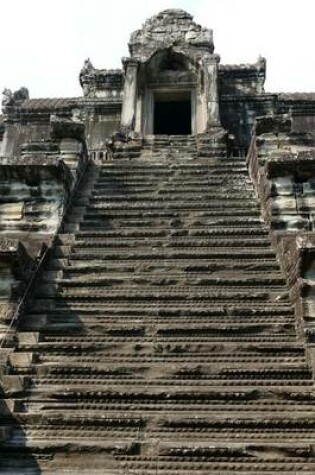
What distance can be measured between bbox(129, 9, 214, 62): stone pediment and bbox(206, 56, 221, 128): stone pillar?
0.64 meters

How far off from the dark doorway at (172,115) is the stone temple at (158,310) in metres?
3.69

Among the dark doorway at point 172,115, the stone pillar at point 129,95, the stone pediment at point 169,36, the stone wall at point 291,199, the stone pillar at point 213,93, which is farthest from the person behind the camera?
the dark doorway at point 172,115

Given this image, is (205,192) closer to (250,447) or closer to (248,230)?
(248,230)

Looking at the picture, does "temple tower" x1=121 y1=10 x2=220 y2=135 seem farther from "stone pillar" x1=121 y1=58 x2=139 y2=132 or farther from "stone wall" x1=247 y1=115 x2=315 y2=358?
"stone wall" x1=247 y1=115 x2=315 y2=358

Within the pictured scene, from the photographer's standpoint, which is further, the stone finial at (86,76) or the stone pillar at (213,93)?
the stone finial at (86,76)

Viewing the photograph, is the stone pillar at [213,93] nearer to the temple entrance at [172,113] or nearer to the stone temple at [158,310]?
the temple entrance at [172,113]

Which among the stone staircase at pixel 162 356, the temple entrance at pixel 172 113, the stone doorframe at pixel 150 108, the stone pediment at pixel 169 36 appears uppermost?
the stone pediment at pixel 169 36

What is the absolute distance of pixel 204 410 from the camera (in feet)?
16.5

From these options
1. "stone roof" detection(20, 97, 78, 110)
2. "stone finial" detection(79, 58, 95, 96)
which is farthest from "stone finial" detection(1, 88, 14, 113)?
"stone finial" detection(79, 58, 95, 96)

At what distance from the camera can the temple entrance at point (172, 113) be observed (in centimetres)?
1444

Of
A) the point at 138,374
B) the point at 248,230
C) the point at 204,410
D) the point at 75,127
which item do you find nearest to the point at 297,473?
the point at 204,410

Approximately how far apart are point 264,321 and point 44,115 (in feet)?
34.2

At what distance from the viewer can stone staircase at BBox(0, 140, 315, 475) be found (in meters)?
4.69

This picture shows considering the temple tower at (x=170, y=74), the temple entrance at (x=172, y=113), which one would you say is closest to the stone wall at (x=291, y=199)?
the temple tower at (x=170, y=74)
